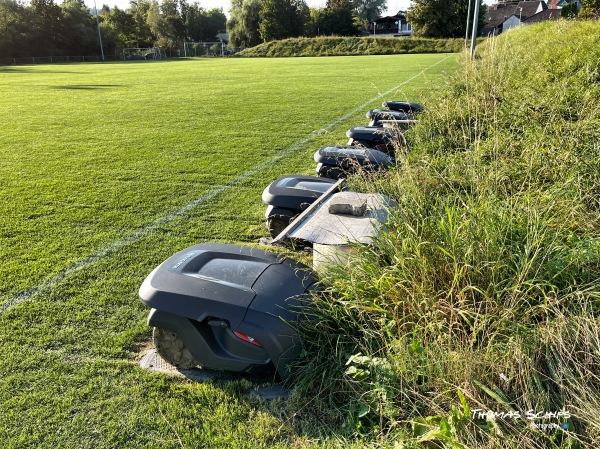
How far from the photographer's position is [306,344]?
8.40ft

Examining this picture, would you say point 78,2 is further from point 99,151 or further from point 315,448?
point 315,448

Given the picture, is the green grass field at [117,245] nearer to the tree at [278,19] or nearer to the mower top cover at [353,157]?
the mower top cover at [353,157]

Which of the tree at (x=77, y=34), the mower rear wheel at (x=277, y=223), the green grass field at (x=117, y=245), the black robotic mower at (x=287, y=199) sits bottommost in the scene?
the green grass field at (x=117, y=245)

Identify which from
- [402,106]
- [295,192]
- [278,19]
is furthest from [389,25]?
[295,192]

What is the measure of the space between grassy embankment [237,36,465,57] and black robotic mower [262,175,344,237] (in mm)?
45293

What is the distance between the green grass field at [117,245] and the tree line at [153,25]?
5354cm

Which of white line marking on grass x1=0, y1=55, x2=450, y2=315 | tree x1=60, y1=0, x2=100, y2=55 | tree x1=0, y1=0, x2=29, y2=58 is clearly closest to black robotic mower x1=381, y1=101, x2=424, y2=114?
white line marking on grass x1=0, y1=55, x2=450, y2=315

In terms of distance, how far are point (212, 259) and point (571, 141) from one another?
330 centimetres

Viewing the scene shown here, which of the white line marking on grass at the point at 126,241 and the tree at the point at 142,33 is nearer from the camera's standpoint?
the white line marking on grass at the point at 126,241

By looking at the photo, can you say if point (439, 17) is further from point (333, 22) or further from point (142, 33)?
point (142, 33)

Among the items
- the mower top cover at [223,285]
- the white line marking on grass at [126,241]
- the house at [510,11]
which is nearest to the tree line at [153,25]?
the house at [510,11]

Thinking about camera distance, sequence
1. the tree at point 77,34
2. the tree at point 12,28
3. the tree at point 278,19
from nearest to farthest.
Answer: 1. the tree at point 12,28
2. the tree at point 77,34
3. the tree at point 278,19

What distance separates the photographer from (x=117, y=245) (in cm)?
425

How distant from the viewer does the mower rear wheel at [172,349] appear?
8.66ft
